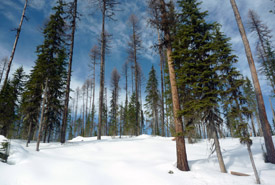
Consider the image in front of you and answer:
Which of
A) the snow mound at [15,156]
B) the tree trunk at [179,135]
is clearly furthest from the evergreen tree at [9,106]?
the tree trunk at [179,135]

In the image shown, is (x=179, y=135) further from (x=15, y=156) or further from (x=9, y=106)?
(x=9, y=106)

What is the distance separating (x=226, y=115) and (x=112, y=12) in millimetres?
14187

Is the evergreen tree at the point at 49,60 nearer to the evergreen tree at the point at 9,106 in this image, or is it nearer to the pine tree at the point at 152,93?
the evergreen tree at the point at 9,106

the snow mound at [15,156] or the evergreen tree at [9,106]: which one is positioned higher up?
the evergreen tree at [9,106]

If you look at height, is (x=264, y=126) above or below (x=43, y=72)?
below

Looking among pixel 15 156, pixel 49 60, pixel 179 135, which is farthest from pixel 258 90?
pixel 49 60

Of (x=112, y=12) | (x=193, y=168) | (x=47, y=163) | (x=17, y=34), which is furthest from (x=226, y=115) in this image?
(x=17, y=34)

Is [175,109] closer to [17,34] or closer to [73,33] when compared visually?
[73,33]

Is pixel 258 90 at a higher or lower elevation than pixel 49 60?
lower

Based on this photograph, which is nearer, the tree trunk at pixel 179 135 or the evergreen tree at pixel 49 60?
the tree trunk at pixel 179 135

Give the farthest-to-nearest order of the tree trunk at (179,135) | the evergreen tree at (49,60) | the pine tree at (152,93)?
the pine tree at (152,93) → the evergreen tree at (49,60) → the tree trunk at (179,135)

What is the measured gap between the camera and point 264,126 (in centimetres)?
780

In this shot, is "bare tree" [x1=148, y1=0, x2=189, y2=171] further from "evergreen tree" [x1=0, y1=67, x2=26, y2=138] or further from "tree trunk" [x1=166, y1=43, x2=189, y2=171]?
"evergreen tree" [x1=0, y1=67, x2=26, y2=138]

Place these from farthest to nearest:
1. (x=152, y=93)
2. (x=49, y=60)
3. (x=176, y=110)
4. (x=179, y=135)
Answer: (x=152, y=93), (x=49, y=60), (x=176, y=110), (x=179, y=135)
